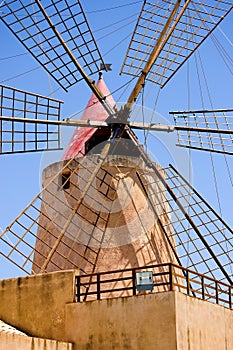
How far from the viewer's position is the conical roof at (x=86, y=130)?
12789 mm

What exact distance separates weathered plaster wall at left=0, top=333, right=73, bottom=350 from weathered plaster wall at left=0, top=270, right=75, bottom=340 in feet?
2.15

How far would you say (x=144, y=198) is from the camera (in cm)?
1189

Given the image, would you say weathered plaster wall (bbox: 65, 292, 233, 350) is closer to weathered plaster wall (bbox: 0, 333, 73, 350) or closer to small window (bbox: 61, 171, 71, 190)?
weathered plaster wall (bbox: 0, 333, 73, 350)

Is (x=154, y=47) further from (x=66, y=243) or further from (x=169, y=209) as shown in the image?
(x=66, y=243)

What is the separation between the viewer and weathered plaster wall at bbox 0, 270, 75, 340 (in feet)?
29.4

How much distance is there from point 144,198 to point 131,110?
1493mm

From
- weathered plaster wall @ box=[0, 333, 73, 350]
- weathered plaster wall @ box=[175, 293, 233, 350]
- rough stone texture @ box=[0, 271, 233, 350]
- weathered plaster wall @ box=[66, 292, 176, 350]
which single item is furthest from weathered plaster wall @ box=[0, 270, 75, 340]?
weathered plaster wall @ box=[175, 293, 233, 350]

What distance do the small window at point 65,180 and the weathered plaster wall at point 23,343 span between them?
12.4 feet

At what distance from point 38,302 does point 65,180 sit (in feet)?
10.0

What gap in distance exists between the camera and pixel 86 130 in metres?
13.1

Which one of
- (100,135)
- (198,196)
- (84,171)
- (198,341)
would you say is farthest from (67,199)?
(198,341)

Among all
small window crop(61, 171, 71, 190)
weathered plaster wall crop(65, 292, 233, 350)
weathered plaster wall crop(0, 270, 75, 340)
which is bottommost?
weathered plaster wall crop(65, 292, 233, 350)

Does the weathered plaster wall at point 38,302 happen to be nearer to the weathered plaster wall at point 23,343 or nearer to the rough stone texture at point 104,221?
the weathered plaster wall at point 23,343

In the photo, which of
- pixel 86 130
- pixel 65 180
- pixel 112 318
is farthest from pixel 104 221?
pixel 112 318
